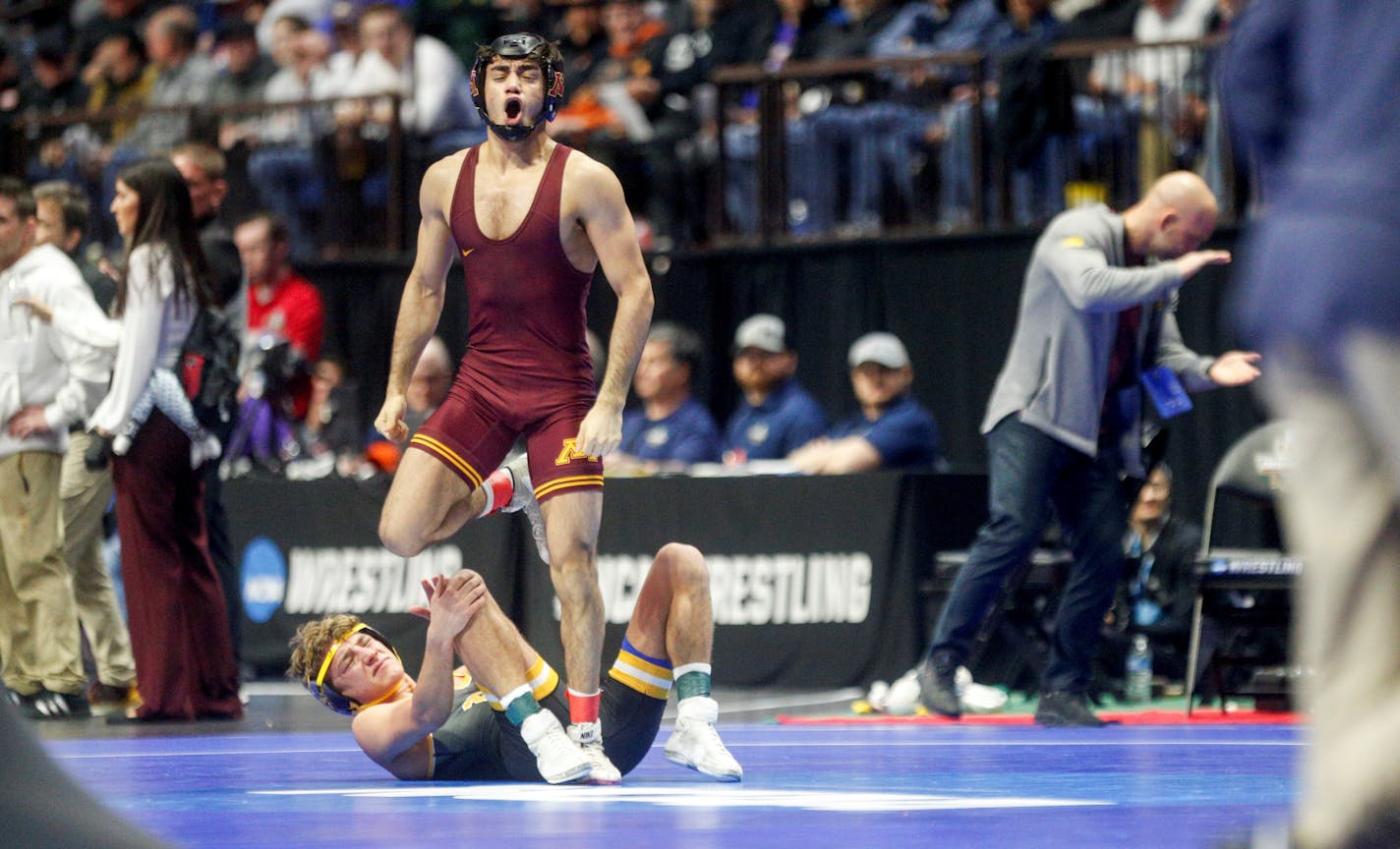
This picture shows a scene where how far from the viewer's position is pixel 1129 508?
27.7 feet

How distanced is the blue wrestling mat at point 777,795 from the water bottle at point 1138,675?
194cm

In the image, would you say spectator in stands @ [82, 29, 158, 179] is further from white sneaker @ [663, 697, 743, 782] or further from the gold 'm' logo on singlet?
white sneaker @ [663, 697, 743, 782]

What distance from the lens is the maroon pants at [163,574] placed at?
832 cm

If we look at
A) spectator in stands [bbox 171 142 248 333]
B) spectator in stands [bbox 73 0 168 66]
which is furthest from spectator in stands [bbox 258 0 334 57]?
spectator in stands [bbox 171 142 248 333]

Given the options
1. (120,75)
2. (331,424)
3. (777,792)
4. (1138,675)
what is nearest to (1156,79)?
(1138,675)

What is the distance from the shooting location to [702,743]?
574 cm

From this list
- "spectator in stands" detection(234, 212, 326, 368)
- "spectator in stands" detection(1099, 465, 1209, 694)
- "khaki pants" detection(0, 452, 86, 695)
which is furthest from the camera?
"spectator in stands" detection(234, 212, 326, 368)

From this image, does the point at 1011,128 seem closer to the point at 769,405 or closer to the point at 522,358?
the point at 769,405

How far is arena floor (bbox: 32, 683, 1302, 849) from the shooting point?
4.51 metres

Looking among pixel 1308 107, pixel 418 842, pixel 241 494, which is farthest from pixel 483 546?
pixel 1308 107

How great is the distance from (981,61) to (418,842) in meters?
8.50

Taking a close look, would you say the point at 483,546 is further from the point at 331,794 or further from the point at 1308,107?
the point at 1308,107

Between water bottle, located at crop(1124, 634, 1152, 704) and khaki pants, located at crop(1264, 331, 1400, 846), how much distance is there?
279 inches

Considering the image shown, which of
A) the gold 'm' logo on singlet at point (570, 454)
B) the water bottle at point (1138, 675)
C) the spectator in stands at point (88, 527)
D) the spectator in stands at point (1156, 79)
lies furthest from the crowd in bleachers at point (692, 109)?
the gold 'm' logo on singlet at point (570, 454)
